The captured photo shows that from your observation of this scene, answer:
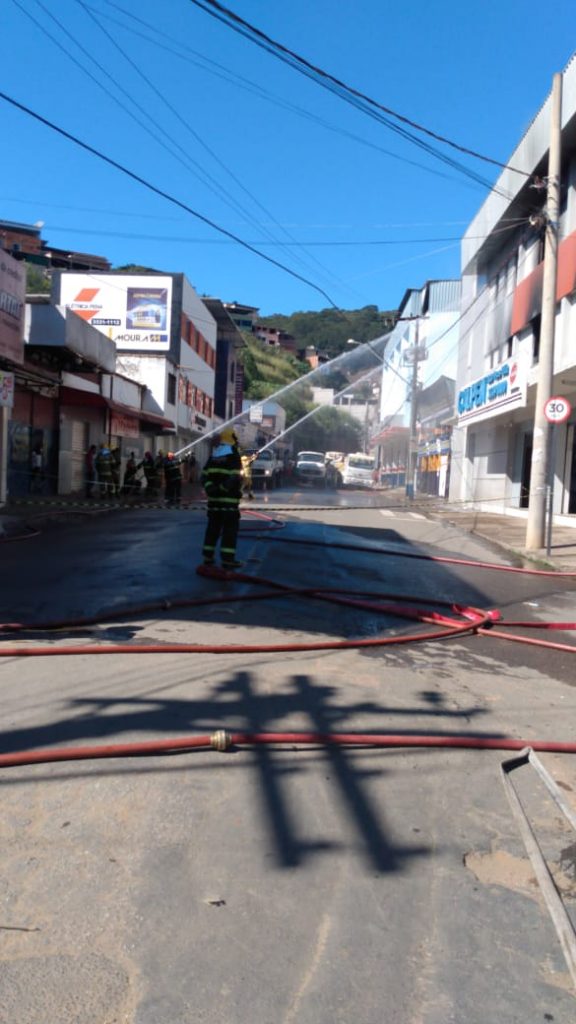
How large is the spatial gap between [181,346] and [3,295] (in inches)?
837

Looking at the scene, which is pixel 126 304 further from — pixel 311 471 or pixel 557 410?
pixel 557 410

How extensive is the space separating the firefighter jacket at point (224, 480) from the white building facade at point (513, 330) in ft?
27.5

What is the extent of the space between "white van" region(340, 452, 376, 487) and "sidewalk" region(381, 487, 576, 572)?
19.4m

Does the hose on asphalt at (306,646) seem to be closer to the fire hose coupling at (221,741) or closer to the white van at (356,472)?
the fire hose coupling at (221,741)

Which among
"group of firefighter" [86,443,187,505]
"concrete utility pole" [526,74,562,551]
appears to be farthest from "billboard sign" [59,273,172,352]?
"concrete utility pole" [526,74,562,551]

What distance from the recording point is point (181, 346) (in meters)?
36.2

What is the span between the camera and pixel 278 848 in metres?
3.10

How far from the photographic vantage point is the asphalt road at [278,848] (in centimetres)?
231

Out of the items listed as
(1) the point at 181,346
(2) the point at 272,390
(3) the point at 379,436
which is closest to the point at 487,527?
(1) the point at 181,346

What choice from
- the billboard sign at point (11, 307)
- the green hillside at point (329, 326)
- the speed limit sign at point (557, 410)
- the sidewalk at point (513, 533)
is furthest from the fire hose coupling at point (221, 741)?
the green hillside at point (329, 326)

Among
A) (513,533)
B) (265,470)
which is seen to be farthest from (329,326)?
(513,533)

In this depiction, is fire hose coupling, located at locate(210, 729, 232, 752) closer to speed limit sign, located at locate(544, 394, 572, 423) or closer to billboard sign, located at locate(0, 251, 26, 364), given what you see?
speed limit sign, located at locate(544, 394, 572, 423)

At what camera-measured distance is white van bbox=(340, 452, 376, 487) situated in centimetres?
4838

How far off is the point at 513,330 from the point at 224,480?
18.1 metres
